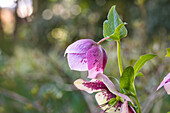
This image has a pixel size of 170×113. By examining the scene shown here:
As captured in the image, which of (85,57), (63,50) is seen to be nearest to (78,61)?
(85,57)

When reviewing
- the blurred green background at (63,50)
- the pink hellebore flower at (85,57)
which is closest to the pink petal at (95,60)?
the pink hellebore flower at (85,57)

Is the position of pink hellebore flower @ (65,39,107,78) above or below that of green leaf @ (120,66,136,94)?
above

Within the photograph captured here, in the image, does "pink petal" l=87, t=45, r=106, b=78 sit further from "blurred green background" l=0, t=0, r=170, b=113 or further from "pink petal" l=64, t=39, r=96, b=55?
"blurred green background" l=0, t=0, r=170, b=113

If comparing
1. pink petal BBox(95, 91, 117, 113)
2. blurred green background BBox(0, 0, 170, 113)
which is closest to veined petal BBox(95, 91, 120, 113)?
pink petal BBox(95, 91, 117, 113)

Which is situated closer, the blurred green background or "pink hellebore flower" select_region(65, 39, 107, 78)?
"pink hellebore flower" select_region(65, 39, 107, 78)

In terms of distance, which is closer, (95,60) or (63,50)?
(95,60)

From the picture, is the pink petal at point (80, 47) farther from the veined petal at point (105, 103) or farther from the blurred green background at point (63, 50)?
the blurred green background at point (63, 50)

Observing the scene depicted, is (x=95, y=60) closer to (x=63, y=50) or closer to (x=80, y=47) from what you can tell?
(x=80, y=47)
